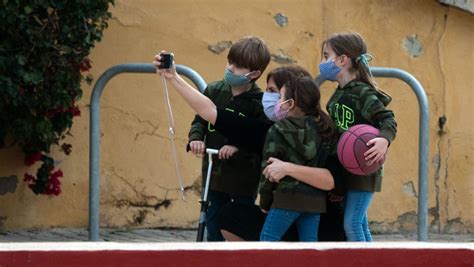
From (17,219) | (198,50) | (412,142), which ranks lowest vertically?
(17,219)

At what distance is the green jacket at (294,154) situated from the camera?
17.6 ft

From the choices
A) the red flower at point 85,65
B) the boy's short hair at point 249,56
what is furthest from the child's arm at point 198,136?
the red flower at point 85,65

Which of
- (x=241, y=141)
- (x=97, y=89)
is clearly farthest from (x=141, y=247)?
(x=97, y=89)

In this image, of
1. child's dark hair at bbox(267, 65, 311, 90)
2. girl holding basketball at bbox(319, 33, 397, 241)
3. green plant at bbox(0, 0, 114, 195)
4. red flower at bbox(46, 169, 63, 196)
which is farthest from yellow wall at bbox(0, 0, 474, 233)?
girl holding basketball at bbox(319, 33, 397, 241)

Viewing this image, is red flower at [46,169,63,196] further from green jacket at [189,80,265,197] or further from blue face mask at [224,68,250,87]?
blue face mask at [224,68,250,87]

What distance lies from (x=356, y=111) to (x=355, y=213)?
0.44 m

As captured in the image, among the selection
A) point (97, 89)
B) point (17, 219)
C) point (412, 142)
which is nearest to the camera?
point (97, 89)

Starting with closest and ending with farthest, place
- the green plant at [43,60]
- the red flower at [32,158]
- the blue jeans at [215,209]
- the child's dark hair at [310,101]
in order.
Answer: the child's dark hair at [310,101]
the blue jeans at [215,209]
the green plant at [43,60]
the red flower at [32,158]

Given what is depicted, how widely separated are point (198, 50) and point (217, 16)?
25cm

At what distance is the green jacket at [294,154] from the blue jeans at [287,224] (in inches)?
1.2

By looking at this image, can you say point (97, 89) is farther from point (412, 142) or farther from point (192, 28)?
point (412, 142)

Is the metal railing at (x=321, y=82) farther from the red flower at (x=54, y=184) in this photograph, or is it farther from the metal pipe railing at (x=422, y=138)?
the red flower at (x=54, y=184)

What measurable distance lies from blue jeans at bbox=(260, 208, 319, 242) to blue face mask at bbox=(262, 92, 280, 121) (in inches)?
17.8

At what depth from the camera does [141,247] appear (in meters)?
3.96
